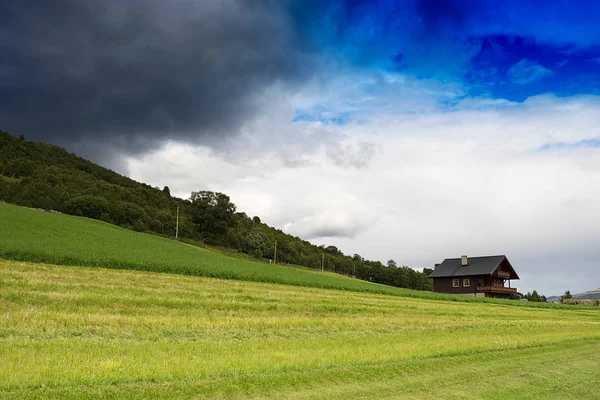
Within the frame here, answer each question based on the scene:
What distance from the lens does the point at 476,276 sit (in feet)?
260

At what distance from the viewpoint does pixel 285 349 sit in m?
13.0

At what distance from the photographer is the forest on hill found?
4040 inches

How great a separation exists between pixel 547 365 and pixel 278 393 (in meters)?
8.40

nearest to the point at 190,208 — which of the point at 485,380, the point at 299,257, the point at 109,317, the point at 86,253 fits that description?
the point at 299,257

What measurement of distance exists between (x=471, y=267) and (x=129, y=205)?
254 ft

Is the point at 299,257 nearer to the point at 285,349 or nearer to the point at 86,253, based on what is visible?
the point at 86,253

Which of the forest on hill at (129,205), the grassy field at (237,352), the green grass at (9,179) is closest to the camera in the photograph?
the grassy field at (237,352)

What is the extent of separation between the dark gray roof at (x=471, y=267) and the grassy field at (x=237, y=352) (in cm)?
5762

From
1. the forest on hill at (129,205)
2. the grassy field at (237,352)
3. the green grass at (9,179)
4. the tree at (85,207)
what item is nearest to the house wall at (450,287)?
the forest on hill at (129,205)

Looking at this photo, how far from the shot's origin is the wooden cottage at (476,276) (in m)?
77.6

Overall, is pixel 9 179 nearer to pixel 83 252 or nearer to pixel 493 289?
pixel 83 252

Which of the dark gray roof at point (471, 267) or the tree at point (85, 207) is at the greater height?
the tree at point (85, 207)

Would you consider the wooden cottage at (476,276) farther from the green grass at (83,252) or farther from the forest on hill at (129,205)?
the forest on hill at (129,205)

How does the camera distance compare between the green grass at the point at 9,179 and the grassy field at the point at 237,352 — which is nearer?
the grassy field at the point at 237,352
